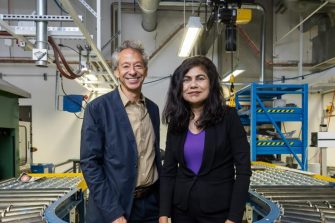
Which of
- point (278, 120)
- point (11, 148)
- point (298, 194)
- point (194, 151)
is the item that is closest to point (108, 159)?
point (194, 151)

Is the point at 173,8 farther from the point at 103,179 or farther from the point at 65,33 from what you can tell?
the point at 103,179

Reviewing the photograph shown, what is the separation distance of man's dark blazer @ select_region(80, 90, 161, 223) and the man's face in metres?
0.11

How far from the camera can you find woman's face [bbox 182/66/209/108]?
4.32 ft

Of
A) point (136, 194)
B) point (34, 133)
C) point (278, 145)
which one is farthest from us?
point (34, 133)

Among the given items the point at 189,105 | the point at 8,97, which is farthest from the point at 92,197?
the point at 8,97

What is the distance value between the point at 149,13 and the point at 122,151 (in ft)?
12.3

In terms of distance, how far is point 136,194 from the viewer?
1438mm

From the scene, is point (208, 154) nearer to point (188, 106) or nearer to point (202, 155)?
point (202, 155)

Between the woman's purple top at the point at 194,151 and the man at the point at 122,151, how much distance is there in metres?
0.25

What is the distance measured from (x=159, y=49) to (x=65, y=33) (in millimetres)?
3831

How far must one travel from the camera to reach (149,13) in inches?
183

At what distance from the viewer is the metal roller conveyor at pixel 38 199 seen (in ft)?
4.33

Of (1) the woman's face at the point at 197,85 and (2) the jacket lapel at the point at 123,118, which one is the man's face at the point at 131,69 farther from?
(1) the woman's face at the point at 197,85

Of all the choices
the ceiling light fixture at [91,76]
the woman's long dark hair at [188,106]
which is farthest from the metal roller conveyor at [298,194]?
the ceiling light fixture at [91,76]
